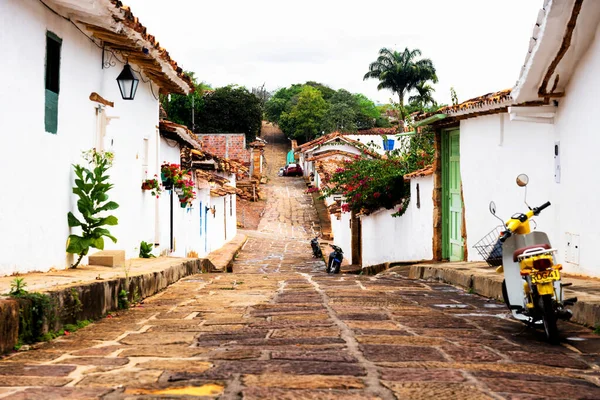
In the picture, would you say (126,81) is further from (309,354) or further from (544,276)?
(544,276)

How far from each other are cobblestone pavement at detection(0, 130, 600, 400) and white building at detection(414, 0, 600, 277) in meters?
1.77

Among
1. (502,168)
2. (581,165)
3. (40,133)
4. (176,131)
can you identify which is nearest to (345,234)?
(176,131)

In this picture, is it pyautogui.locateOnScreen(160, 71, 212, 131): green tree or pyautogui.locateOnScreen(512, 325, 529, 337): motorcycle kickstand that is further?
pyautogui.locateOnScreen(160, 71, 212, 131): green tree

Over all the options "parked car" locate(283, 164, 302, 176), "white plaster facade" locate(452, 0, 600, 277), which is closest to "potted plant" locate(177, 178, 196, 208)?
"white plaster facade" locate(452, 0, 600, 277)

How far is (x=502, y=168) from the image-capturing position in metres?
12.5

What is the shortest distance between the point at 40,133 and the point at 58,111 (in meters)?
0.79

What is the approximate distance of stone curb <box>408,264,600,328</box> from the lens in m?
6.71

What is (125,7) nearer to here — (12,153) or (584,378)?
(12,153)

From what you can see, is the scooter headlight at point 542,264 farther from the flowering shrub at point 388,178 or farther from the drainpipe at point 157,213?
the flowering shrub at point 388,178

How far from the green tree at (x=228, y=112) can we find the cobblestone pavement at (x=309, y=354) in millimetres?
49828

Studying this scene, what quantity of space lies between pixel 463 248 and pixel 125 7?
26.2ft

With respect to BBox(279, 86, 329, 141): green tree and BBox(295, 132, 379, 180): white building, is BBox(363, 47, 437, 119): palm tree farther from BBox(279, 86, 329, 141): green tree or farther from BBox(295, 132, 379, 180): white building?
BBox(295, 132, 379, 180): white building

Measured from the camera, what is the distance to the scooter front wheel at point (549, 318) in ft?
19.1

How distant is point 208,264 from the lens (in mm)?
17688
